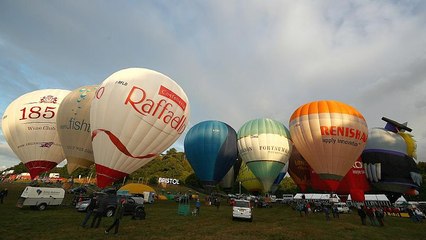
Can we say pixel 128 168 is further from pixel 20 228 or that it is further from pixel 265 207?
pixel 265 207

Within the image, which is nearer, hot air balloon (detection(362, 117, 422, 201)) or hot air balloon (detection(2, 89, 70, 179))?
hot air balloon (detection(2, 89, 70, 179))

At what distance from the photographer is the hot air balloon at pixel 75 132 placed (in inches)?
1028

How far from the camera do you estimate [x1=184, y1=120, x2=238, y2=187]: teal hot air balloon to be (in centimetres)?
3712

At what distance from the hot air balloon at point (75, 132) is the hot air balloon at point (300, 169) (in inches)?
1093

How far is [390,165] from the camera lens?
33.1m

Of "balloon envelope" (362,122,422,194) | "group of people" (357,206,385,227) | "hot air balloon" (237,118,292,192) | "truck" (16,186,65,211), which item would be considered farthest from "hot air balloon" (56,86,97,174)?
"balloon envelope" (362,122,422,194)

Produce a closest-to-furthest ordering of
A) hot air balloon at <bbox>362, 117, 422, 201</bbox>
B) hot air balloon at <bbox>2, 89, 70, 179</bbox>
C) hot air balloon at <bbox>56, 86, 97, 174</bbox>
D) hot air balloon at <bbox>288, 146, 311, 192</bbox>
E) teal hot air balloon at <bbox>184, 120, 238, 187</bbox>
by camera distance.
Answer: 1. hot air balloon at <bbox>56, 86, 97, 174</bbox>
2. hot air balloon at <bbox>2, 89, 70, 179</bbox>
3. hot air balloon at <bbox>362, 117, 422, 201</bbox>
4. teal hot air balloon at <bbox>184, 120, 238, 187</bbox>
5. hot air balloon at <bbox>288, 146, 311, 192</bbox>

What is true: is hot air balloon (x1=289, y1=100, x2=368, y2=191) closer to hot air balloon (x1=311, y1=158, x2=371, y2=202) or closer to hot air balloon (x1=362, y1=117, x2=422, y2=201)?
hot air balloon (x1=311, y1=158, x2=371, y2=202)

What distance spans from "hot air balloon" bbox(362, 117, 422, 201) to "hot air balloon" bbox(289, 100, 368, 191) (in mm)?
5790

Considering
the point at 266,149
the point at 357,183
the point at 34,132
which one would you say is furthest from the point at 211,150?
the point at 34,132

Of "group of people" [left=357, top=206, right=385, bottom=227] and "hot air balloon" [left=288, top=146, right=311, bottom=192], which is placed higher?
"hot air balloon" [left=288, top=146, right=311, bottom=192]

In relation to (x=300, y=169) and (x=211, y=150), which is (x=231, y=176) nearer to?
(x=300, y=169)

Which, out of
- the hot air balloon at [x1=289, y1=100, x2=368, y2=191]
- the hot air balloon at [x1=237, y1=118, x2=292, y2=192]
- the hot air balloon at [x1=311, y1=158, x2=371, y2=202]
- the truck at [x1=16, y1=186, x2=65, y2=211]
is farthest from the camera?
the hot air balloon at [x1=237, y1=118, x2=292, y2=192]

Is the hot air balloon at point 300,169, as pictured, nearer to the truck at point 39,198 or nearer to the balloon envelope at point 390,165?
the balloon envelope at point 390,165
